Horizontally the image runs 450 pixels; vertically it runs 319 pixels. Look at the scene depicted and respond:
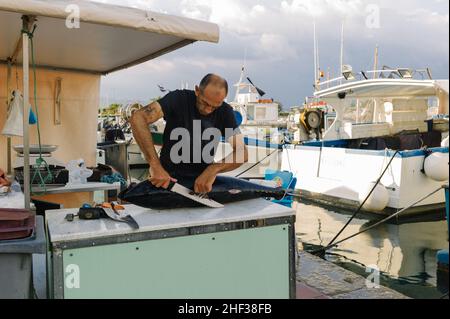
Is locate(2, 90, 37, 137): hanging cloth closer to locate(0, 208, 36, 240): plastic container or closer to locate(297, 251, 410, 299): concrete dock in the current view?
locate(0, 208, 36, 240): plastic container

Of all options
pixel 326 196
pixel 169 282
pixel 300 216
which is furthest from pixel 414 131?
pixel 169 282

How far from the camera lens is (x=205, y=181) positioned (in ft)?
10.1

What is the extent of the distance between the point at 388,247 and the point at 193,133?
20.2ft

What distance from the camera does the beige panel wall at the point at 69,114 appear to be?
676cm

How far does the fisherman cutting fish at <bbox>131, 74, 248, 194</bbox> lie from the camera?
3.00 meters

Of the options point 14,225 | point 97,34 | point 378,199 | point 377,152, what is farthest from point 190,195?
point 377,152

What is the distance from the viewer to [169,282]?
264 cm

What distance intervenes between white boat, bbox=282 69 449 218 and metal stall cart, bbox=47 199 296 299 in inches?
258

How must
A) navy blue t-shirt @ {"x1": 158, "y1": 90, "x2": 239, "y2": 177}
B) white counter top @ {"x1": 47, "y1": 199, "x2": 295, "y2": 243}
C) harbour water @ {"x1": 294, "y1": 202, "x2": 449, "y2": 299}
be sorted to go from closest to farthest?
white counter top @ {"x1": 47, "y1": 199, "x2": 295, "y2": 243}, navy blue t-shirt @ {"x1": 158, "y1": 90, "x2": 239, "y2": 177}, harbour water @ {"x1": 294, "y1": 202, "x2": 449, "y2": 299}

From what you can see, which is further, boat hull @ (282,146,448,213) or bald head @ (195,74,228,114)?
boat hull @ (282,146,448,213)

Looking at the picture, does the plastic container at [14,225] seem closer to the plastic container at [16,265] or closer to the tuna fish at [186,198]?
the plastic container at [16,265]

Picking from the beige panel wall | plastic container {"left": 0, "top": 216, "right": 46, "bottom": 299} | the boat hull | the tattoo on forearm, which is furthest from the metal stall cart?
the boat hull

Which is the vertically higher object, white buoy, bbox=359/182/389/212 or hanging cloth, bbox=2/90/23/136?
hanging cloth, bbox=2/90/23/136

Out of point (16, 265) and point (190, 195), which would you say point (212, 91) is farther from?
point (16, 265)
